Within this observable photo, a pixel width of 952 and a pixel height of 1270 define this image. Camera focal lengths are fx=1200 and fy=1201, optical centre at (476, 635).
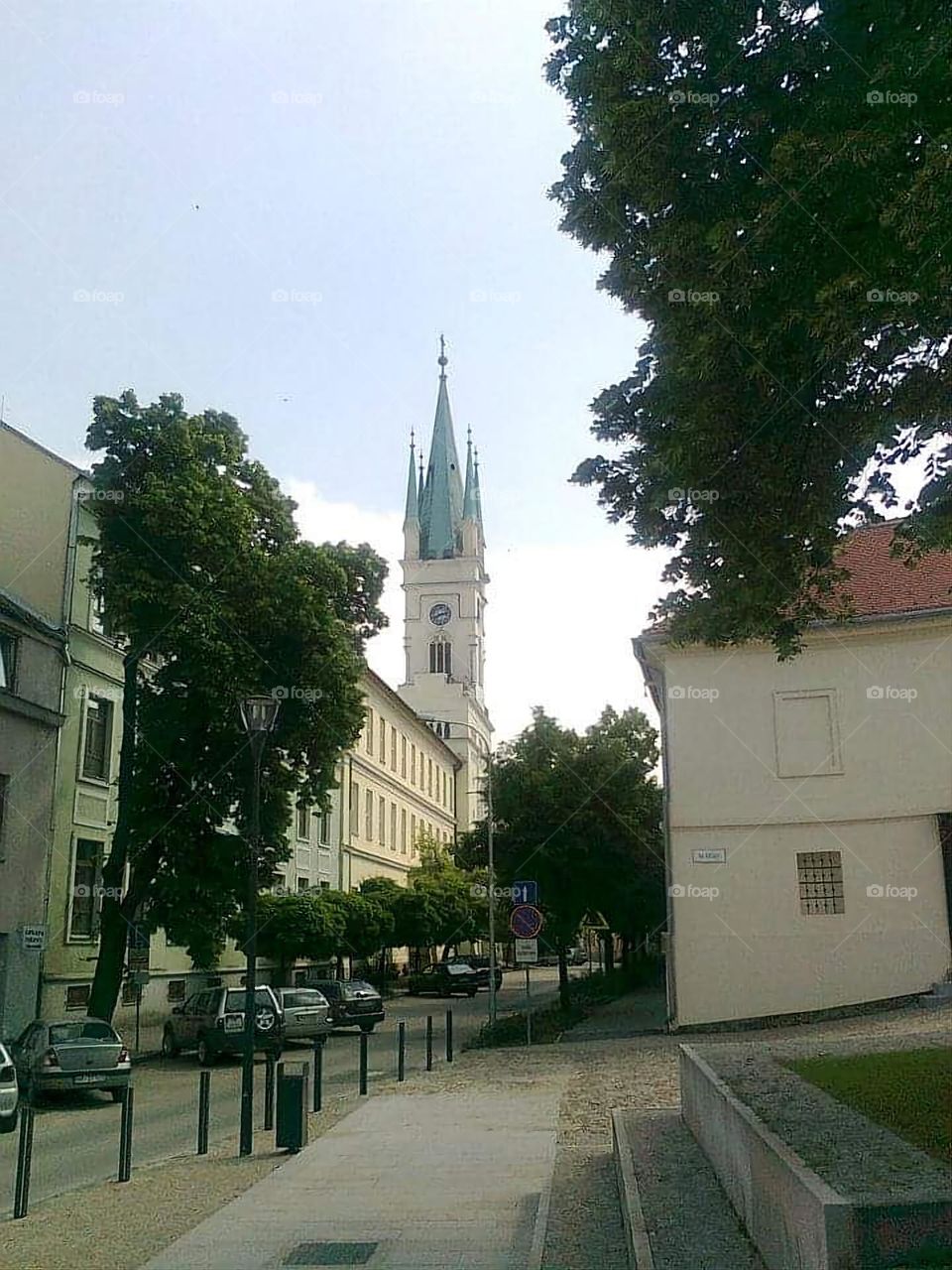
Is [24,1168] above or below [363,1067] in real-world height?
above

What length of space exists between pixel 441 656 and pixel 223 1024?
245ft

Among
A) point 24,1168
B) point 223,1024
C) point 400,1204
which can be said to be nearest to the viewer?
point 400,1204

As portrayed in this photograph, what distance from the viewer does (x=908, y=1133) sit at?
632cm

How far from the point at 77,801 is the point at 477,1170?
20871 mm

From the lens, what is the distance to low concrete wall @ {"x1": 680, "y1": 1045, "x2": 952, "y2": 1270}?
14.9 ft

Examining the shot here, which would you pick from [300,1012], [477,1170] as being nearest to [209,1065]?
[300,1012]

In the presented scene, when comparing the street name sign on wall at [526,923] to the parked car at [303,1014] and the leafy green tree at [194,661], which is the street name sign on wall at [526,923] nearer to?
the leafy green tree at [194,661]

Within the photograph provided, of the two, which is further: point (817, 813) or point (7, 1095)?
point (817, 813)

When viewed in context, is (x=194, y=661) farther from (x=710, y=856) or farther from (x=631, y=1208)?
(x=631, y=1208)

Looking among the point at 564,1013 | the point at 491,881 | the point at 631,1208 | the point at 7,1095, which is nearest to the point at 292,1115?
the point at 7,1095

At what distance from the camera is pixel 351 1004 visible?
3266 cm

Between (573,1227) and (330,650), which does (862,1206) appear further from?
(330,650)

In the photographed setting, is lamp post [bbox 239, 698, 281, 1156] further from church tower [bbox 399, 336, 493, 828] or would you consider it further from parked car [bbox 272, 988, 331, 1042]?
church tower [bbox 399, 336, 493, 828]

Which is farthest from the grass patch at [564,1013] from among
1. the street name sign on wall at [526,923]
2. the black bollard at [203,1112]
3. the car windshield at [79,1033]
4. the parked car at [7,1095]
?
the black bollard at [203,1112]
